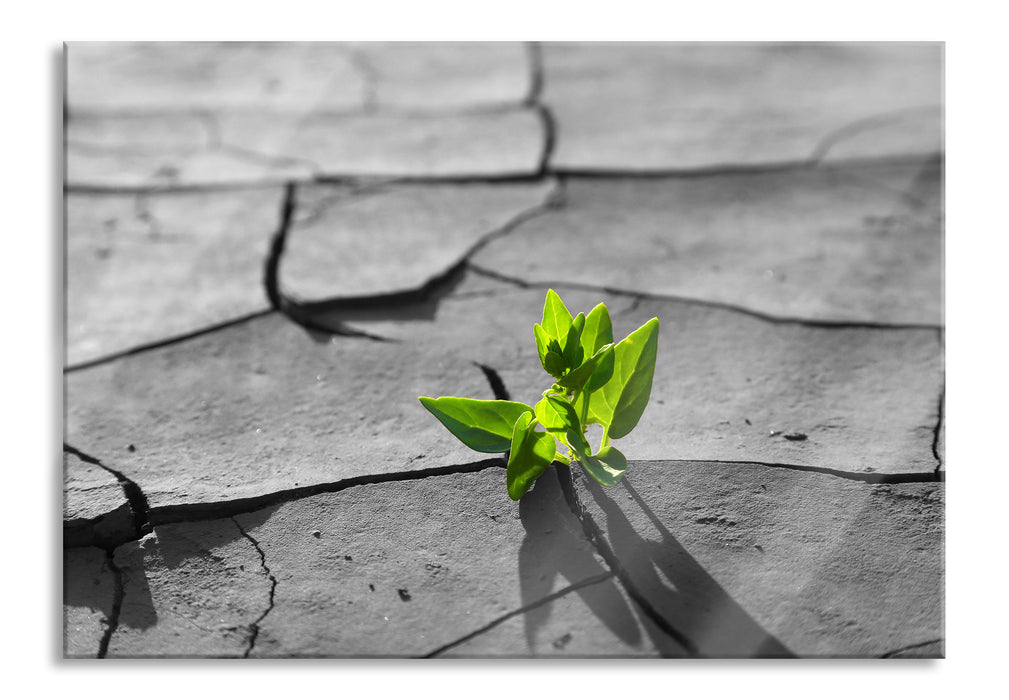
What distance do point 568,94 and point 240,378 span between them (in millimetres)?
1626

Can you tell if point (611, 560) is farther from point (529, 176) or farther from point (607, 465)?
point (529, 176)

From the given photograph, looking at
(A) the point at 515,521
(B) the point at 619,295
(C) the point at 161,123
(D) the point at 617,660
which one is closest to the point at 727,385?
(B) the point at 619,295

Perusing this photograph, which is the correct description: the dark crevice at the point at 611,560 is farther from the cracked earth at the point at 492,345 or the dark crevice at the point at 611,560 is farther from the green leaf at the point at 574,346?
the green leaf at the point at 574,346

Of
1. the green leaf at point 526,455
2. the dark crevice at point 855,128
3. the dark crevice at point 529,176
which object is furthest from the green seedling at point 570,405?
the dark crevice at point 855,128

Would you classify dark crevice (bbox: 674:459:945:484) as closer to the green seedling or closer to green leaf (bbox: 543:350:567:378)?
the green seedling

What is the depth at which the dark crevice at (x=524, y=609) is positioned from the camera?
1.19m

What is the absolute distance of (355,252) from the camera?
7.00 ft

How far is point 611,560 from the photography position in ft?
4.22

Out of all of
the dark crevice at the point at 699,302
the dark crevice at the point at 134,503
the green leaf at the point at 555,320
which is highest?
the dark crevice at the point at 699,302

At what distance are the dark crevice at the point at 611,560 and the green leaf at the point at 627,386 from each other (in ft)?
0.35

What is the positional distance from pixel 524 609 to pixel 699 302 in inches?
36.1

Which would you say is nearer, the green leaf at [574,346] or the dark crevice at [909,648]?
the dark crevice at [909,648]

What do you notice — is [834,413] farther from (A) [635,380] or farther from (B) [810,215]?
(B) [810,215]

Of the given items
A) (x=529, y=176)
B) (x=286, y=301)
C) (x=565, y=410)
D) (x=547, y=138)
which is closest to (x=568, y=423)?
(x=565, y=410)
